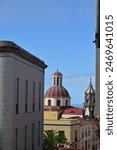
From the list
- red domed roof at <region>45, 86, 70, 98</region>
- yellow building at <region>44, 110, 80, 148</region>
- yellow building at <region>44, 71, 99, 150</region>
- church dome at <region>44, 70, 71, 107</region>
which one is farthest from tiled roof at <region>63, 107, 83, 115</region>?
yellow building at <region>44, 110, 80, 148</region>

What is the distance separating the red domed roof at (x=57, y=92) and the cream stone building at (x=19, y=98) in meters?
59.2

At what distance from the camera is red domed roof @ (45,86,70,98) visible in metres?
92.6

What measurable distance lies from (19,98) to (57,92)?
67.2 meters

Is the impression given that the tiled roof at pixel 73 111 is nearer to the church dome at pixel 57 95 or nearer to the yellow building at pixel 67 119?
the yellow building at pixel 67 119

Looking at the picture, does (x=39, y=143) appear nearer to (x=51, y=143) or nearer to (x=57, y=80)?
(x=51, y=143)

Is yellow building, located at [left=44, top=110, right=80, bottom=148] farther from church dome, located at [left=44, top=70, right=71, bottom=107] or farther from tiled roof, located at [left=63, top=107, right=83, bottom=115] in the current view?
church dome, located at [left=44, top=70, right=71, bottom=107]

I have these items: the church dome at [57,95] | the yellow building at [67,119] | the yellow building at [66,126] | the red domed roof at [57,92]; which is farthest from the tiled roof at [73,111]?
the yellow building at [66,126]

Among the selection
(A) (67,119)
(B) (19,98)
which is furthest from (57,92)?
(B) (19,98)

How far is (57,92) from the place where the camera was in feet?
306

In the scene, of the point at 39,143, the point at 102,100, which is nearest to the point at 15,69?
the point at 39,143

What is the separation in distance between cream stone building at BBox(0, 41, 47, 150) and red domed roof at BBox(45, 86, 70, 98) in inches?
2329

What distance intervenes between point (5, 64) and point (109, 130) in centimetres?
1892

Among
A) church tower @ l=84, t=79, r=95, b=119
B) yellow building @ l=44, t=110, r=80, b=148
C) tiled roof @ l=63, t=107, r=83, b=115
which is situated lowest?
yellow building @ l=44, t=110, r=80, b=148

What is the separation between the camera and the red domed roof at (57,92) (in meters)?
92.6
